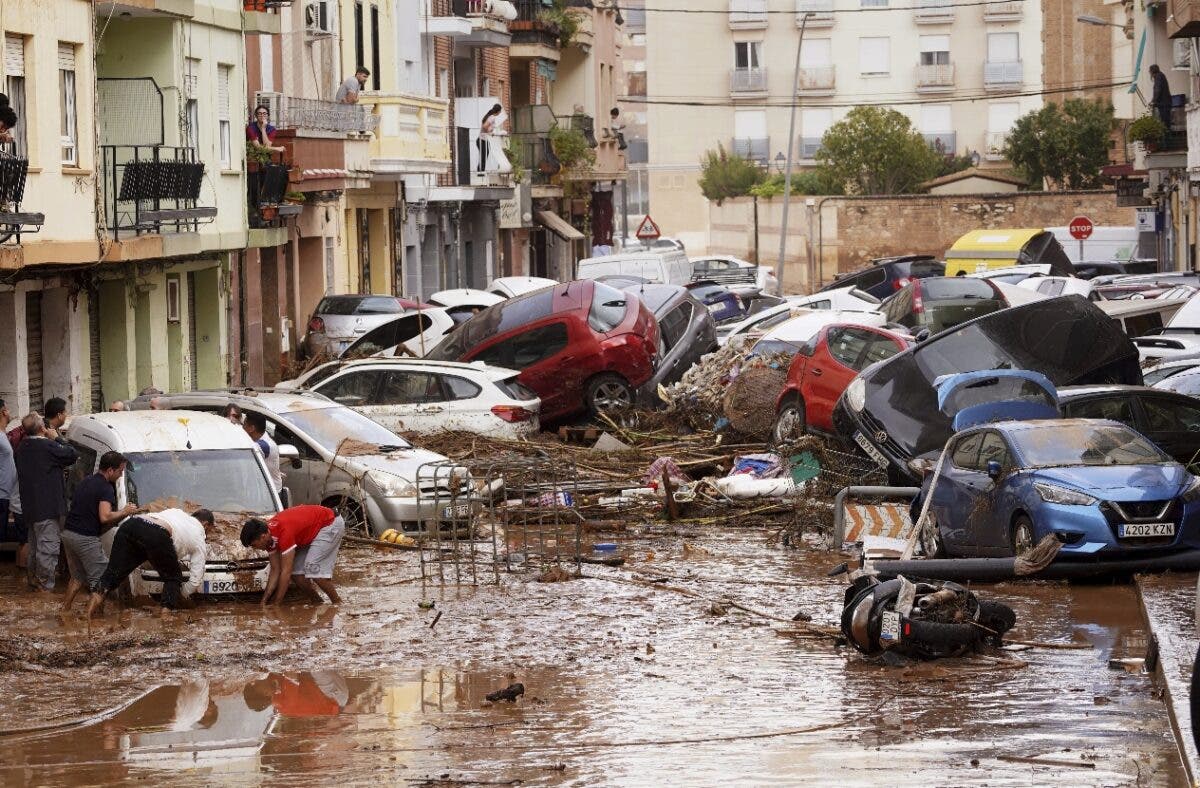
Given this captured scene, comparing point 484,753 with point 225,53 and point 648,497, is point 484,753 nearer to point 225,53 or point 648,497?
point 648,497

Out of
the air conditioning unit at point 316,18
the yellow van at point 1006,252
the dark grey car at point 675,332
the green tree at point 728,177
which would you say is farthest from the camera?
the green tree at point 728,177

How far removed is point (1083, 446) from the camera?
680 inches

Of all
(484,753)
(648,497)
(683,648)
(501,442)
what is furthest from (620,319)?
(484,753)

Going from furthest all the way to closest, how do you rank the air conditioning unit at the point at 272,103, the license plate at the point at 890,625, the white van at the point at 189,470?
1. the air conditioning unit at the point at 272,103
2. the white van at the point at 189,470
3. the license plate at the point at 890,625

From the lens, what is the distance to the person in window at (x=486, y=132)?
52.0 metres

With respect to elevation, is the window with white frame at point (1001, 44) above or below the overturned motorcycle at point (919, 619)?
above

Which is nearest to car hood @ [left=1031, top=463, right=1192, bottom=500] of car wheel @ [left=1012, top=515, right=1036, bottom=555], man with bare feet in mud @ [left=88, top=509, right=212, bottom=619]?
car wheel @ [left=1012, top=515, right=1036, bottom=555]

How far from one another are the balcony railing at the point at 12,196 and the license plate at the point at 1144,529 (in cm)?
1167

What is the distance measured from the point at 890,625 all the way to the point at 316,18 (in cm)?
2827

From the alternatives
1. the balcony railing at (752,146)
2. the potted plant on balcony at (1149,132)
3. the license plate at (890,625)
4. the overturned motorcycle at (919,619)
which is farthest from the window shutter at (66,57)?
the balcony railing at (752,146)

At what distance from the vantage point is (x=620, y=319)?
92.9ft

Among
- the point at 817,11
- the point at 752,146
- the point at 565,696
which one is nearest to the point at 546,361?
the point at 565,696

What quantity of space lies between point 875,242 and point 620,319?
47580mm

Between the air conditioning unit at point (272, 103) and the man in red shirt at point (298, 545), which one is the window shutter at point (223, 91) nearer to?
the air conditioning unit at point (272, 103)
